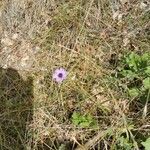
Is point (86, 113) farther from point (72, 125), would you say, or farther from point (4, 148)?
point (4, 148)

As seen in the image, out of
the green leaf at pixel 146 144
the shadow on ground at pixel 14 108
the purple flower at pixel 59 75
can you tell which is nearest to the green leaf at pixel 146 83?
the green leaf at pixel 146 144

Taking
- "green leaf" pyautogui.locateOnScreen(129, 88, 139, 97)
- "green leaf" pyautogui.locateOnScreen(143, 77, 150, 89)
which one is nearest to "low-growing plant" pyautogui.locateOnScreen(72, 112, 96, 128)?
"green leaf" pyautogui.locateOnScreen(129, 88, 139, 97)

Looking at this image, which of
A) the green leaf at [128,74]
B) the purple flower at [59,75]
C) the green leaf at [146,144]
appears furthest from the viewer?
the purple flower at [59,75]

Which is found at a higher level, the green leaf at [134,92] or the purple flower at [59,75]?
the purple flower at [59,75]

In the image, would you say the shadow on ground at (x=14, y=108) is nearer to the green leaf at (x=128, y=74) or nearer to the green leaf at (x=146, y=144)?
the green leaf at (x=128, y=74)

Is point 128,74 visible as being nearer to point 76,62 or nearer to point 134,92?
point 134,92

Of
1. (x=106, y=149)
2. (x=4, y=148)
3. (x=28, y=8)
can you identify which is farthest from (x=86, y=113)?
(x=28, y=8)

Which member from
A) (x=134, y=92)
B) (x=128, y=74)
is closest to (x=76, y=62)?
(x=128, y=74)
